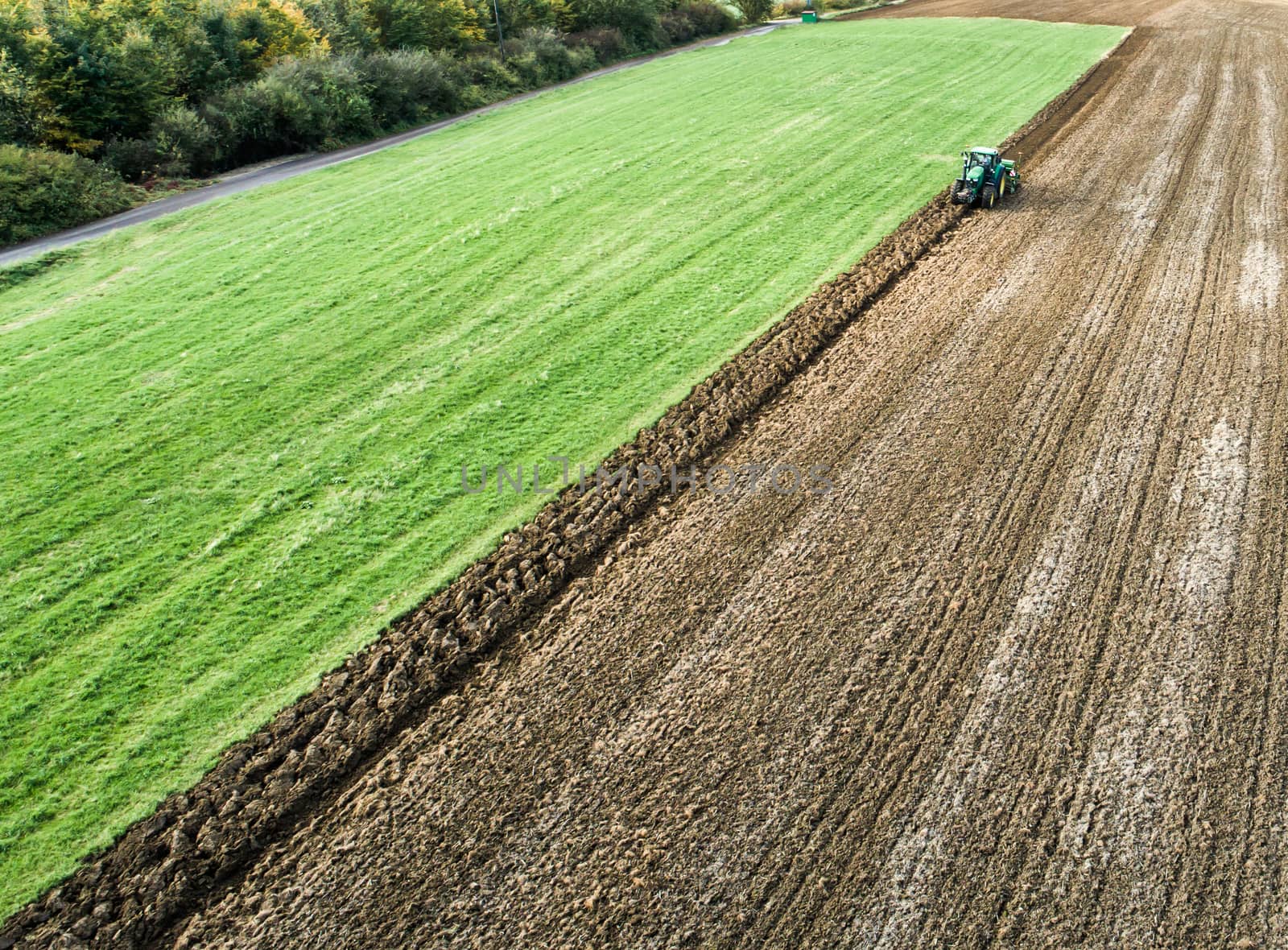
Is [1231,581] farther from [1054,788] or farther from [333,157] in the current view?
[333,157]

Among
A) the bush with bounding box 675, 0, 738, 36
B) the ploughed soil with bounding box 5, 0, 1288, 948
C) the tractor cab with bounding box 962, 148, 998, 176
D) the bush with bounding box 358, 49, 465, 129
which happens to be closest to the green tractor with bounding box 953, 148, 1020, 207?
the tractor cab with bounding box 962, 148, 998, 176

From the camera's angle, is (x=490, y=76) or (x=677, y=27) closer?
(x=490, y=76)

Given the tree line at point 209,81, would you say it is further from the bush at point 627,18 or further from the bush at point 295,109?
the bush at point 627,18

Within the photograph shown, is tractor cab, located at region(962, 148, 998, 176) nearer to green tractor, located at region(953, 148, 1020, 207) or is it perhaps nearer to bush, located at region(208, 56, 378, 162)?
green tractor, located at region(953, 148, 1020, 207)

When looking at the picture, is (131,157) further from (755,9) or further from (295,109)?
(755,9)

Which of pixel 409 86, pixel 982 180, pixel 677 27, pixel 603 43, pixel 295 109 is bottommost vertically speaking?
pixel 982 180

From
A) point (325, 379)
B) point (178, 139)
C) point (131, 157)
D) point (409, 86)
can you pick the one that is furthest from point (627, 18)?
point (325, 379)

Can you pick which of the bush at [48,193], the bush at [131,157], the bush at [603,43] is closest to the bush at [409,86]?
the bush at [131,157]

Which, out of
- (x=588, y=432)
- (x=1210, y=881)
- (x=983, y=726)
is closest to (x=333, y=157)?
(x=588, y=432)
